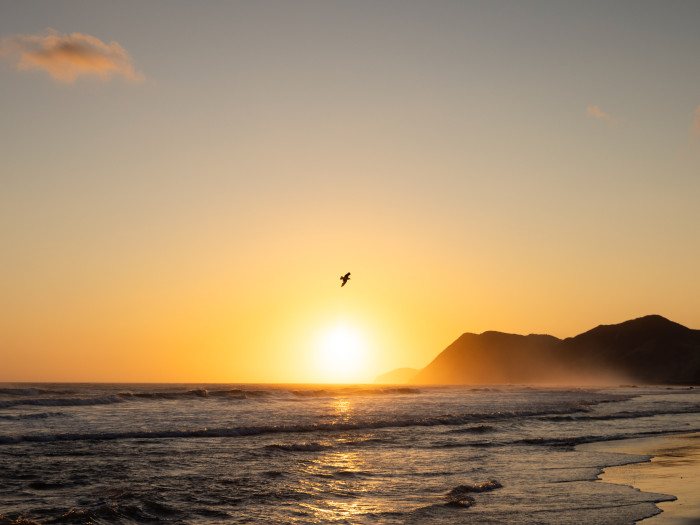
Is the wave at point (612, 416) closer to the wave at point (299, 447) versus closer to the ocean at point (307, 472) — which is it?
the ocean at point (307, 472)

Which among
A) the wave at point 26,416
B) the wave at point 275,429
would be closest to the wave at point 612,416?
the wave at point 275,429

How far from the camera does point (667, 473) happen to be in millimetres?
18922

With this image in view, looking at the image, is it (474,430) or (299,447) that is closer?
(299,447)

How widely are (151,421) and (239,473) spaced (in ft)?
59.6

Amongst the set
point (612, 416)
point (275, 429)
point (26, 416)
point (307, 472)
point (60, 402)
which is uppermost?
point (60, 402)

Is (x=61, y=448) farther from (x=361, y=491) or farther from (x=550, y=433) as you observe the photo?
(x=550, y=433)

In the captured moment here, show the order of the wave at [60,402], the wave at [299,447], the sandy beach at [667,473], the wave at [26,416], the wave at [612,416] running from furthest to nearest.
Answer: the wave at [60,402]
the wave at [612,416]
the wave at [26,416]
the wave at [299,447]
the sandy beach at [667,473]

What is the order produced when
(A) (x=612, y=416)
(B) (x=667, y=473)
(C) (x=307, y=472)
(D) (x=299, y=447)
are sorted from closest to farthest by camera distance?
(C) (x=307, y=472), (B) (x=667, y=473), (D) (x=299, y=447), (A) (x=612, y=416)

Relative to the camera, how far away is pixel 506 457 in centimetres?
2236

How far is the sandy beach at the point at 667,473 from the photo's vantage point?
13.4 metres

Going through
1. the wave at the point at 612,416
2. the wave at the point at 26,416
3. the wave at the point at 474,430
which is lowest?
the wave at the point at 612,416

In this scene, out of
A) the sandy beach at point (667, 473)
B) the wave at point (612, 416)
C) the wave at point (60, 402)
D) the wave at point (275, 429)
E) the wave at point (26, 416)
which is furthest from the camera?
the wave at point (60, 402)

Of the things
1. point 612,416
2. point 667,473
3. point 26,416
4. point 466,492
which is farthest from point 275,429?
point 612,416

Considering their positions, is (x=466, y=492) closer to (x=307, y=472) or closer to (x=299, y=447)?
(x=307, y=472)
